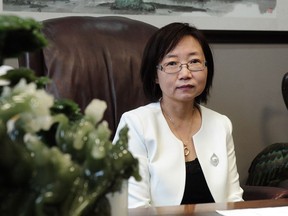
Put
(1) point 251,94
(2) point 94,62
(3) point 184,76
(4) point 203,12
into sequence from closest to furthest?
(3) point 184,76 < (2) point 94,62 < (4) point 203,12 < (1) point 251,94

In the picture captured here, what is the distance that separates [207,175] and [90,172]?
1.20 meters

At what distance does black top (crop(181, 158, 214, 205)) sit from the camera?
153 centimetres

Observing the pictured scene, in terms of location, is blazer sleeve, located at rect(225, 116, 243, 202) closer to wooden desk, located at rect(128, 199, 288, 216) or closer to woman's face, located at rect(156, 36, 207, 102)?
woman's face, located at rect(156, 36, 207, 102)

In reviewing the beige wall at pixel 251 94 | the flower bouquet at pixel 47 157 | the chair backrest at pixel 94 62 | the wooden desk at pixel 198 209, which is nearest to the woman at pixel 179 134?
the chair backrest at pixel 94 62

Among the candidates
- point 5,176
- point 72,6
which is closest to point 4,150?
point 5,176

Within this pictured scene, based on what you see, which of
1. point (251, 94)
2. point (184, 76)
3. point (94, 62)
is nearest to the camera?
point (184, 76)

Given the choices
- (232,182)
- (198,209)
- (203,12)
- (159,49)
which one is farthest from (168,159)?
(203,12)

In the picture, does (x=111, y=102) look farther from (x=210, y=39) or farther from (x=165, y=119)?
(x=210, y=39)

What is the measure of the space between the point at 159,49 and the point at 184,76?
14 cm

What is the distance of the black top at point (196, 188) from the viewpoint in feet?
5.03

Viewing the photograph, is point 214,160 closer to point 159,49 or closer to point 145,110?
point 145,110

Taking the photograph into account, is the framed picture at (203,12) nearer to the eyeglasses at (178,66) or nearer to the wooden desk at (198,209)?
the eyeglasses at (178,66)

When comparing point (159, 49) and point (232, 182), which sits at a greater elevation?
point (159, 49)

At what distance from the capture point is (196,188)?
1550 millimetres
